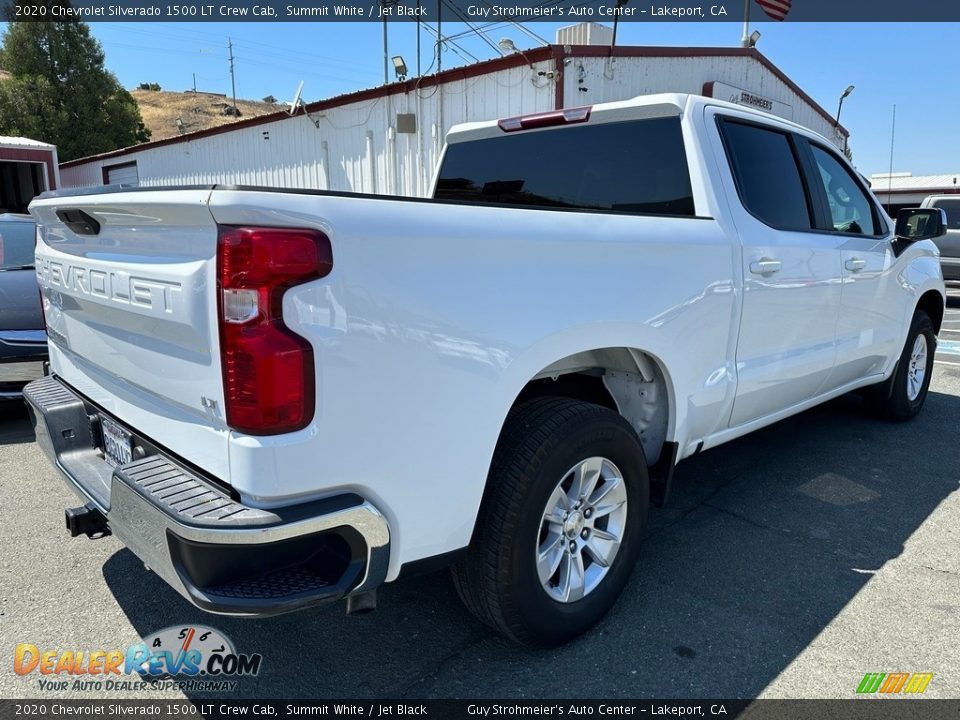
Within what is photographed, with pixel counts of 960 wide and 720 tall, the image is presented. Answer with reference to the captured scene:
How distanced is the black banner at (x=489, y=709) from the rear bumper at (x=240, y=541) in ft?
2.02

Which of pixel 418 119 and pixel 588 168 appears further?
pixel 418 119

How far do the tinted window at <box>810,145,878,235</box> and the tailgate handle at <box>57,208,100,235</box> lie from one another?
3617mm

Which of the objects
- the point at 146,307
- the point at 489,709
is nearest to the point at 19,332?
the point at 146,307

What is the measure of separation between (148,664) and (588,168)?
2813 millimetres

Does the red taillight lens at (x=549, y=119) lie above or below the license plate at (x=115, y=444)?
above

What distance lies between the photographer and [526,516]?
2.27 metres

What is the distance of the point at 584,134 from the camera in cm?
347

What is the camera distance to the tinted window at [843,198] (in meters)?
4.02

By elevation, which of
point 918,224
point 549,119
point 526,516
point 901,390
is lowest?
point 901,390

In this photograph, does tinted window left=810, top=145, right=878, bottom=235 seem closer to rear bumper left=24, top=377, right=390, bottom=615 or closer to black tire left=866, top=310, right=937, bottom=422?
black tire left=866, top=310, right=937, bottom=422

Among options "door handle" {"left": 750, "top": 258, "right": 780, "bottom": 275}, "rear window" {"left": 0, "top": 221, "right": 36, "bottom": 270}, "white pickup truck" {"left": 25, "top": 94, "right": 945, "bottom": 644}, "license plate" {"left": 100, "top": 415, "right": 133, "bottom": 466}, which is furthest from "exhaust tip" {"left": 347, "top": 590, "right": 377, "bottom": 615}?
"rear window" {"left": 0, "top": 221, "right": 36, "bottom": 270}

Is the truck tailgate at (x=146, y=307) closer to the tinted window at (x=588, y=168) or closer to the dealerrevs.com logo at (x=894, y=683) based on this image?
the tinted window at (x=588, y=168)

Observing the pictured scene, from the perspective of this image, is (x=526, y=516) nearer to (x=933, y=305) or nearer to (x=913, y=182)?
(x=933, y=305)

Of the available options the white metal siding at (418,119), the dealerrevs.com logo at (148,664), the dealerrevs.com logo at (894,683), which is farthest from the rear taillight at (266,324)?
the white metal siding at (418,119)
